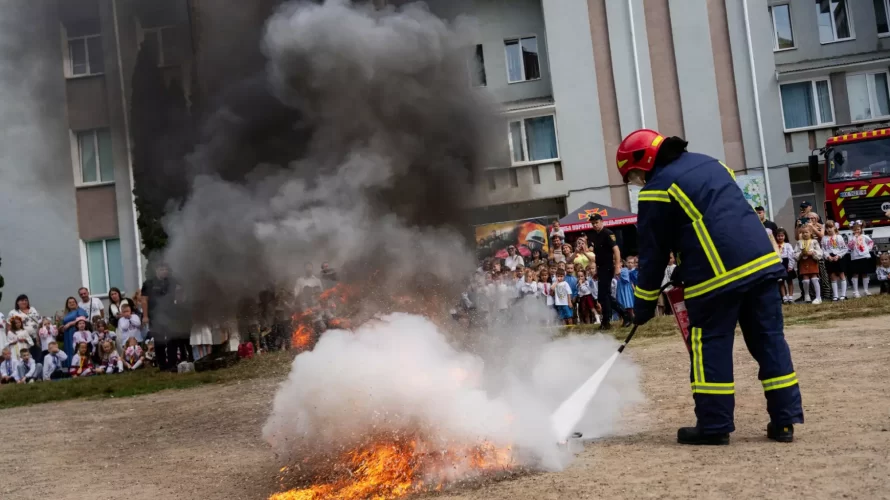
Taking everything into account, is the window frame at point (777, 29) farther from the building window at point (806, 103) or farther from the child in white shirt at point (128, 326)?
the child in white shirt at point (128, 326)

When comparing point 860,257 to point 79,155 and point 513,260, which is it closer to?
point 513,260

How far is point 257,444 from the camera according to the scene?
7070 mm

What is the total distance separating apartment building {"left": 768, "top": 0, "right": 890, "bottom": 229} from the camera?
80.5 feet

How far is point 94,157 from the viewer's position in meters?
6.62

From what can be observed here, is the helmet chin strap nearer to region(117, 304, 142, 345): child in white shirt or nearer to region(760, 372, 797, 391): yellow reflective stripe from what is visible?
region(760, 372, 797, 391): yellow reflective stripe

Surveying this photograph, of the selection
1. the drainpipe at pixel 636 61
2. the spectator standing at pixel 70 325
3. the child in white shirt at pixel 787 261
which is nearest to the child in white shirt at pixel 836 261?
the child in white shirt at pixel 787 261

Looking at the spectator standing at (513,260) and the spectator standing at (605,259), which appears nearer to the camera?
the spectator standing at (605,259)

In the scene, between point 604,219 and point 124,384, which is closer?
point 124,384

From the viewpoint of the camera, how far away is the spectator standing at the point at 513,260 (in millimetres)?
12954

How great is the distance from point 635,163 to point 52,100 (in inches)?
191

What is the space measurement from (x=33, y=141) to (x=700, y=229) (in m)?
5.59

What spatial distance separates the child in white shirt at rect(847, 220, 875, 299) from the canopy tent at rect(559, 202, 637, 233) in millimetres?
5340

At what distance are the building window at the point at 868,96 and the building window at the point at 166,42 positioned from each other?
23.9 m

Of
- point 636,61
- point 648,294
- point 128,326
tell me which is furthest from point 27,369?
point 636,61
